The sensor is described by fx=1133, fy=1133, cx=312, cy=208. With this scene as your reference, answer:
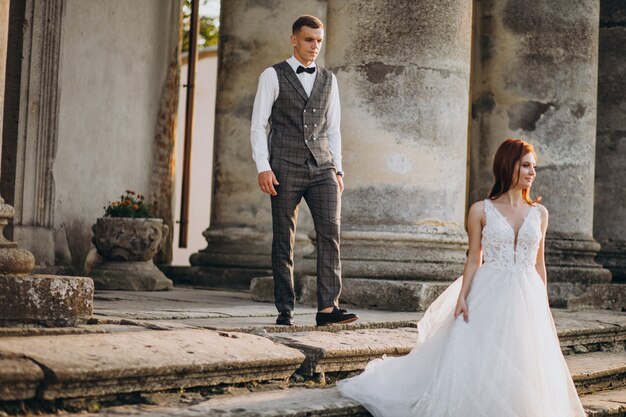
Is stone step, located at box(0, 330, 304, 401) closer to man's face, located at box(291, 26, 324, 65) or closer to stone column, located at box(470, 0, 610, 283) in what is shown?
man's face, located at box(291, 26, 324, 65)

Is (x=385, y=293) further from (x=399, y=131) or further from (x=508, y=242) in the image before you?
(x=508, y=242)

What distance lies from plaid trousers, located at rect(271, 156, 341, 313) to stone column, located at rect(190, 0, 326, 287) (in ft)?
15.0

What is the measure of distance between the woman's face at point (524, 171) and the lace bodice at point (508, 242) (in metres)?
0.17

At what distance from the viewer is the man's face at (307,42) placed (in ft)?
19.7

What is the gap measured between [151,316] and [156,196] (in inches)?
216

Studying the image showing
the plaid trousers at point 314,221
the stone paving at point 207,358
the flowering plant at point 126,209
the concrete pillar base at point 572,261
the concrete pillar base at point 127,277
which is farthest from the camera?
the flowering plant at point 126,209

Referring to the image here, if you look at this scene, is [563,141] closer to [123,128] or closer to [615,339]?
[615,339]

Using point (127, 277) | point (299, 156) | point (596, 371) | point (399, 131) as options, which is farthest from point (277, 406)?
point (127, 277)

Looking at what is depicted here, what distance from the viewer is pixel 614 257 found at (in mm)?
10609

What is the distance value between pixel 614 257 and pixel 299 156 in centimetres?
543

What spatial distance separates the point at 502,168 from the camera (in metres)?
5.30

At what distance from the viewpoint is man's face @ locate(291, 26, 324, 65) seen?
601cm

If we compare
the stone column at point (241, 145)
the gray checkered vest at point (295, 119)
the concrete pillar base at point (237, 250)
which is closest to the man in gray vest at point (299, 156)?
the gray checkered vest at point (295, 119)

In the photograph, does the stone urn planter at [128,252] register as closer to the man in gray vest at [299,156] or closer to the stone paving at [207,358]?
the stone paving at [207,358]
